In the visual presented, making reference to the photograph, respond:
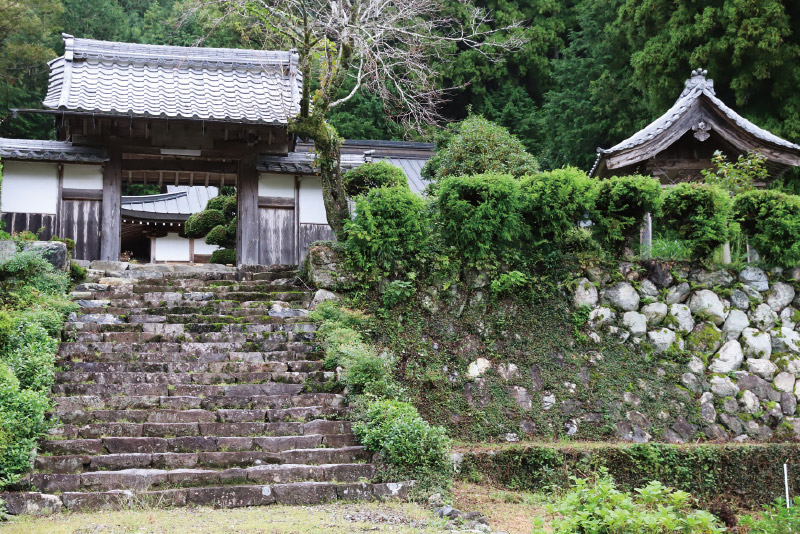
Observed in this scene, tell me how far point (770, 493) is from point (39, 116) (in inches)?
1114

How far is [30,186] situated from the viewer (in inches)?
632

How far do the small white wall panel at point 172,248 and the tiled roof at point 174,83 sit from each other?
401 inches

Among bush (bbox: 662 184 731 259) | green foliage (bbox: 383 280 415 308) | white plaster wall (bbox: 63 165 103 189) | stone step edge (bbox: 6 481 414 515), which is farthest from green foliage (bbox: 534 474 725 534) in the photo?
white plaster wall (bbox: 63 165 103 189)

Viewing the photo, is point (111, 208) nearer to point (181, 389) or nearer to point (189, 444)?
point (181, 389)

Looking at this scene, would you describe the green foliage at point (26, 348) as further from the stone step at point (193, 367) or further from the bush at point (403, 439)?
the bush at point (403, 439)

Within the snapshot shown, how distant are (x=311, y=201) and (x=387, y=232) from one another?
6104mm

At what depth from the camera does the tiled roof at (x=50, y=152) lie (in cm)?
1558

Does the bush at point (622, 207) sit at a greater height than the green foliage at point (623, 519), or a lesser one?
greater

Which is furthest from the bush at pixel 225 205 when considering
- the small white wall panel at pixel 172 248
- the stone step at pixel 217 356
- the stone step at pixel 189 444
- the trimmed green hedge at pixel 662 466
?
the trimmed green hedge at pixel 662 466

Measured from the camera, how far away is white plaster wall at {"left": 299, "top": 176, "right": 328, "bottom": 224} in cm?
1722

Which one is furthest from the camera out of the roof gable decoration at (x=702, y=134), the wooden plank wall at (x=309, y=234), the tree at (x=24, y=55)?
the tree at (x=24, y=55)

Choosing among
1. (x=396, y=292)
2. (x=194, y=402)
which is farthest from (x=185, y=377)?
(x=396, y=292)

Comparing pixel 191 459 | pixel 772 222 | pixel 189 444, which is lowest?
pixel 191 459

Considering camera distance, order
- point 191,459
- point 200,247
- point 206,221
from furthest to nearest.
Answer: point 200,247
point 206,221
point 191,459
